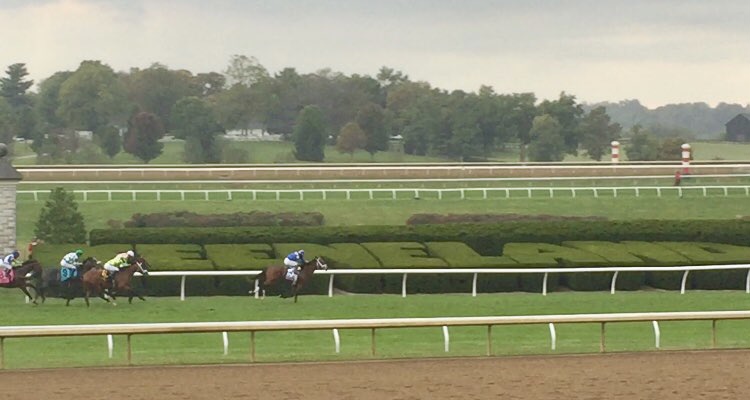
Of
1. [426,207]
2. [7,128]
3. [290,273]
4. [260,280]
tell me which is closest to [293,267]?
[290,273]

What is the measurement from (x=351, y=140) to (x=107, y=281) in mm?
43311

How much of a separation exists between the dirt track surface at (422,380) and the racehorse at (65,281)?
5485 mm

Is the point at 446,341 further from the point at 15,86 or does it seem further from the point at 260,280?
the point at 15,86

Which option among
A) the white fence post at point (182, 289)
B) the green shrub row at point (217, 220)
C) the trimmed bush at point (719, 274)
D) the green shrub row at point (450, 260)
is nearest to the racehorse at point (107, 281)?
the white fence post at point (182, 289)

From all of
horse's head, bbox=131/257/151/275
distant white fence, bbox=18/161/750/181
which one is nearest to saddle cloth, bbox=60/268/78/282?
horse's head, bbox=131/257/151/275

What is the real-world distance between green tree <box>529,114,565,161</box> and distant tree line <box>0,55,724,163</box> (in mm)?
53

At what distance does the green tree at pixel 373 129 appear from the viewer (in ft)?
203

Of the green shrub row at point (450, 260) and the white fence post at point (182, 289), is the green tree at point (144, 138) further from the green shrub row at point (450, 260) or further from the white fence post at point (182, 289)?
the white fence post at point (182, 289)

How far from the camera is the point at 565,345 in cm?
1380

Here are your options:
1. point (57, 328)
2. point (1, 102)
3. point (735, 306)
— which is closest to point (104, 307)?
point (57, 328)

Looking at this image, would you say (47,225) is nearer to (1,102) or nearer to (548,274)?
(548,274)

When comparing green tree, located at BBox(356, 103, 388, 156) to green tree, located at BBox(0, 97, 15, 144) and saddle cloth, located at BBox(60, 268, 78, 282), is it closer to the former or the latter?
green tree, located at BBox(0, 97, 15, 144)

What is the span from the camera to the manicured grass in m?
27.2

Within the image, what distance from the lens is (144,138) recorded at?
5553 cm
